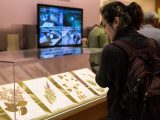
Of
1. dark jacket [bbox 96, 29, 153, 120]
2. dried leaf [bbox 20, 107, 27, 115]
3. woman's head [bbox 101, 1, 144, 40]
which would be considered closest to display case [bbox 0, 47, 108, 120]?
dried leaf [bbox 20, 107, 27, 115]

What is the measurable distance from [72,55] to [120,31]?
0.79 meters

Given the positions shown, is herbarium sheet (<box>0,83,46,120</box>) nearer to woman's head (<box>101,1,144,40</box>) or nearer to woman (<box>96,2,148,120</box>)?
woman (<box>96,2,148,120</box>)

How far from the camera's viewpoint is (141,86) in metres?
1.93

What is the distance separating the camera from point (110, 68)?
202cm

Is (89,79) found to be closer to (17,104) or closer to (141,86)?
(17,104)

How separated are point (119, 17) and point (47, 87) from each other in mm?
881

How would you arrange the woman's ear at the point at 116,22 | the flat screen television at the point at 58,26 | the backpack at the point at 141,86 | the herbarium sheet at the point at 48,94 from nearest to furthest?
the backpack at the point at 141,86 < the woman's ear at the point at 116,22 < the herbarium sheet at the point at 48,94 < the flat screen television at the point at 58,26

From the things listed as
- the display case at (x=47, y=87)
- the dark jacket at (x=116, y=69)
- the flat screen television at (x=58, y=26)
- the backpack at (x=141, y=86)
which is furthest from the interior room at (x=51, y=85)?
the flat screen television at (x=58, y=26)

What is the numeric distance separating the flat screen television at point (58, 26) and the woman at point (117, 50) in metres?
3.27

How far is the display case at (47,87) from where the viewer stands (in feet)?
7.38

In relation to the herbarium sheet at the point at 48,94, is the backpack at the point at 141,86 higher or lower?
higher

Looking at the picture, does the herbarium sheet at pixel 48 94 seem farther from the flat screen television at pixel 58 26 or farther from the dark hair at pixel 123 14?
the flat screen television at pixel 58 26

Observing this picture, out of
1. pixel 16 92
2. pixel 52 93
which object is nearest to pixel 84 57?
pixel 52 93

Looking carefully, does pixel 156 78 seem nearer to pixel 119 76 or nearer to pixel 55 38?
pixel 119 76
